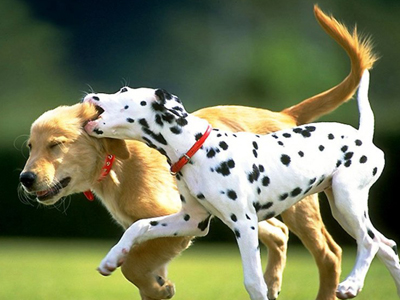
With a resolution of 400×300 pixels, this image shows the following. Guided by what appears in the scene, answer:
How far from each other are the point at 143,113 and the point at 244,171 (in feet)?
2.10

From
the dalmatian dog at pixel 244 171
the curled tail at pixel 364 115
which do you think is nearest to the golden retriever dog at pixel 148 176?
the dalmatian dog at pixel 244 171

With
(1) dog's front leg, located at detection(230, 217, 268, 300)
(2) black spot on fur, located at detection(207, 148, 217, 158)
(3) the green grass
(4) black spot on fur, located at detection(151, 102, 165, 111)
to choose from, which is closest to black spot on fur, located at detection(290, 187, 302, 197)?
(1) dog's front leg, located at detection(230, 217, 268, 300)

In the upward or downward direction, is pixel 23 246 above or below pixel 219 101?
below

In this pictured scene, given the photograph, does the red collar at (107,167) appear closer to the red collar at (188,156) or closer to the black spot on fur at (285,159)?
the red collar at (188,156)

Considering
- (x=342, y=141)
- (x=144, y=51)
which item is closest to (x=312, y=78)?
(x=144, y=51)

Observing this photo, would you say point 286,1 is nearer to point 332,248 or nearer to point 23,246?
point 23,246

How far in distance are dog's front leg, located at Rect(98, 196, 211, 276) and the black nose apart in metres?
0.73

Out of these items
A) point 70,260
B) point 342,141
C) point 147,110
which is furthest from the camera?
point 70,260

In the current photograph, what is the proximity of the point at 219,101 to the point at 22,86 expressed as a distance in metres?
3.74

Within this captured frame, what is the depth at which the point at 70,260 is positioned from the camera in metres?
12.8

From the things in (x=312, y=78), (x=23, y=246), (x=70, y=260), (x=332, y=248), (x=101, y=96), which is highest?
(x=101, y=96)

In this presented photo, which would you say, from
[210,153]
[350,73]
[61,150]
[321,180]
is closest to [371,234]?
[321,180]

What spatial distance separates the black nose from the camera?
548cm

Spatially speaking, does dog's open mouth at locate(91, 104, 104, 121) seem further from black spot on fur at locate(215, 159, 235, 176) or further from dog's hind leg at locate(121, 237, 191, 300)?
dog's hind leg at locate(121, 237, 191, 300)
